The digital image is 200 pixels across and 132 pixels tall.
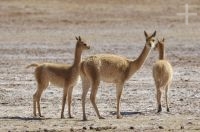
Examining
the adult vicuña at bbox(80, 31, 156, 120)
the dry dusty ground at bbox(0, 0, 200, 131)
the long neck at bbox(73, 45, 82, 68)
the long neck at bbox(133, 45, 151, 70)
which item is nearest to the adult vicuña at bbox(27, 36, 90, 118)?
the long neck at bbox(73, 45, 82, 68)

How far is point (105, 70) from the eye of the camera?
53.3 feet

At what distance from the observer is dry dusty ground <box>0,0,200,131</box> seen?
15.8 m

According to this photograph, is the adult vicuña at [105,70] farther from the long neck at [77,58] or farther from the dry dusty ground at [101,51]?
the dry dusty ground at [101,51]

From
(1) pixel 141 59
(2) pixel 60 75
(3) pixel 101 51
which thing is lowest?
Result: (2) pixel 60 75

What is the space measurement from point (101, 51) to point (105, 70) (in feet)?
43.9

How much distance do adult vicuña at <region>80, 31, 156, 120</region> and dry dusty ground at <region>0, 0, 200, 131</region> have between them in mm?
518

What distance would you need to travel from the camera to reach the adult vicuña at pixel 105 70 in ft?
52.7

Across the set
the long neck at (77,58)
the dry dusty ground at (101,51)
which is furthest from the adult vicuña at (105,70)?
the dry dusty ground at (101,51)

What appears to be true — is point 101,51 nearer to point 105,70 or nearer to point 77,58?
point 77,58

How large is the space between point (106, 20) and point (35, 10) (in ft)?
19.5

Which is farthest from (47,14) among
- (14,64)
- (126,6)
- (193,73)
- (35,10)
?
(193,73)

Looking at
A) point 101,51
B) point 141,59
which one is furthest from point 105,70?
point 101,51

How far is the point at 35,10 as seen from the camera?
156 ft

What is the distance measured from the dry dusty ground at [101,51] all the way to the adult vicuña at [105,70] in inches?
20.4
